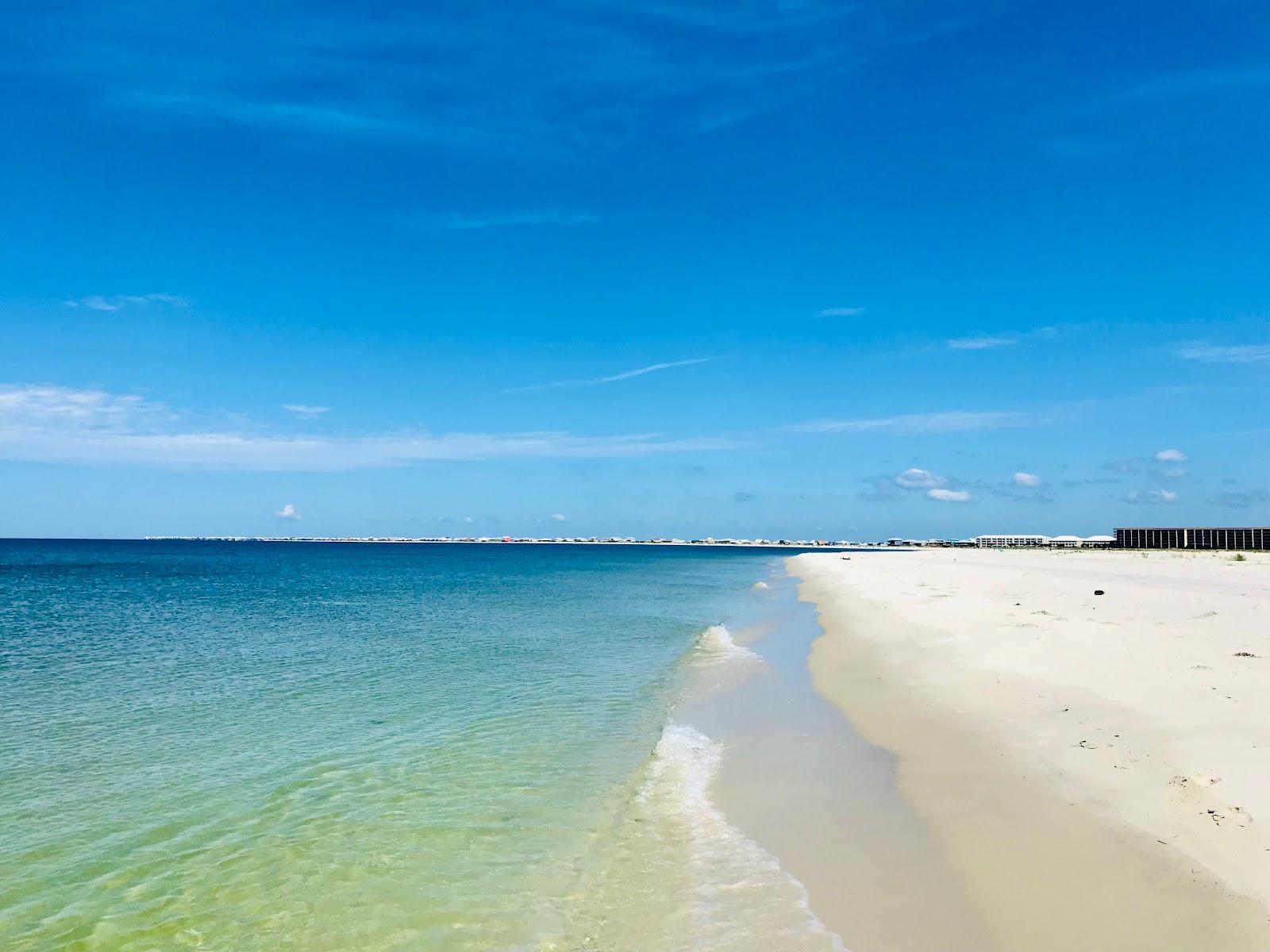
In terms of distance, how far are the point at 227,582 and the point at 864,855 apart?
68879mm

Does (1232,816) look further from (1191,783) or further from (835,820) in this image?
(835,820)

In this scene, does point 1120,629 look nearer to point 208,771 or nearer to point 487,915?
point 487,915

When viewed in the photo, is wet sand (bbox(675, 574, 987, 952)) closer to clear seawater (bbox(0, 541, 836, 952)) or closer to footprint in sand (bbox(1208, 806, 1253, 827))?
clear seawater (bbox(0, 541, 836, 952))

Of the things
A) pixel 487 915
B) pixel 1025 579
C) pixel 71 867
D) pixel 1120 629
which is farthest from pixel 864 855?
pixel 1025 579

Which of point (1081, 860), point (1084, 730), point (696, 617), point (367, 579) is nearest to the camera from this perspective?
point (1081, 860)

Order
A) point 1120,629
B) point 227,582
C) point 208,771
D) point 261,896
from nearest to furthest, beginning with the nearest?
point 261,896
point 208,771
point 1120,629
point 227,582

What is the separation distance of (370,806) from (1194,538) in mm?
122428

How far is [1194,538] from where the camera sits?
10462cm

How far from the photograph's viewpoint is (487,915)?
25.2 ft

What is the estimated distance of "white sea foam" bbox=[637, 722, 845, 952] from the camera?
6.92 metres

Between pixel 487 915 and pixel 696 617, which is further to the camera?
pixel 696 617

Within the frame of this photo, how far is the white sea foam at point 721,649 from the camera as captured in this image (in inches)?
942

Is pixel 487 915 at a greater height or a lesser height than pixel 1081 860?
lesser

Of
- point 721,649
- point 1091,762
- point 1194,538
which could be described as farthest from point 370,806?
point 1194,538
